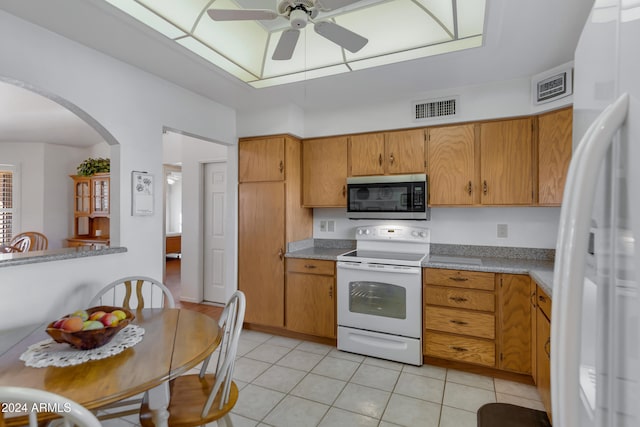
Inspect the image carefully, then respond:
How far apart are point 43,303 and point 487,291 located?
308 cm

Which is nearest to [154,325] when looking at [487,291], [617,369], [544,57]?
[617,369]

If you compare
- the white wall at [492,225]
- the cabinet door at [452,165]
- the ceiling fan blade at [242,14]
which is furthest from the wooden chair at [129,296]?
the cabinet door at [452,165]

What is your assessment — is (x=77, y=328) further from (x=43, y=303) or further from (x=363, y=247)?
(x=363, y=247)

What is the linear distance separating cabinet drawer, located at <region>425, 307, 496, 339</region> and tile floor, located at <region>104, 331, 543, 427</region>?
0.36m

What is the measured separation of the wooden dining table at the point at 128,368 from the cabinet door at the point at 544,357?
6.20 ft

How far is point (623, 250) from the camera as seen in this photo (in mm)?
428

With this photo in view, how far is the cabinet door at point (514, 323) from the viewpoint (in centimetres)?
249

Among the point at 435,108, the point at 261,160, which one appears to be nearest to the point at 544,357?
the point at 435,108

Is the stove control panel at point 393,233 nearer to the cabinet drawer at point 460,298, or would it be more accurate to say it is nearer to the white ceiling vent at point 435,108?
the cabinet drawer at point 460,298

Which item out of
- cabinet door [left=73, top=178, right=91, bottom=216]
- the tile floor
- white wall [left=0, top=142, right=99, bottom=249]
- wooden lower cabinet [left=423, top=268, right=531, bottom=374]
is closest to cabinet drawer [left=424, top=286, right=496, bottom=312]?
wooden lower cabinet [left=423, top=268, right=531, bottom=374]

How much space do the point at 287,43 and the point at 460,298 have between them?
232 centimetres

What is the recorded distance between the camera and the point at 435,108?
3.08 meters

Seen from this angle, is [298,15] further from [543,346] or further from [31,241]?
[31,241]

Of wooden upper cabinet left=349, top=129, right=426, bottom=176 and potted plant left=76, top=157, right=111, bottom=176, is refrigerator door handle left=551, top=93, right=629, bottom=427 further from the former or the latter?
potted plant left=76, top=157, right=111, bottom=176
